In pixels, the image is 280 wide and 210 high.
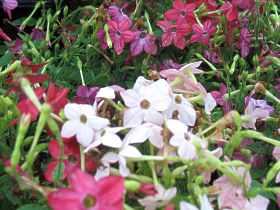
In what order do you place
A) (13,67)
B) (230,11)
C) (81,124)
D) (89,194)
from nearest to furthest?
(89,194) < (81,124) < (13,67) < (230,11)

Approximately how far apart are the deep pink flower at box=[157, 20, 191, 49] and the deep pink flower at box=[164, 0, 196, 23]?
0.01 meters

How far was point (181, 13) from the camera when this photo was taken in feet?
4.67

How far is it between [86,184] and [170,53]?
835 mm

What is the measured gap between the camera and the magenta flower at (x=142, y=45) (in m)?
1.37

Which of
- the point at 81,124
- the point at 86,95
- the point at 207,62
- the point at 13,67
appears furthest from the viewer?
the point at 207,62

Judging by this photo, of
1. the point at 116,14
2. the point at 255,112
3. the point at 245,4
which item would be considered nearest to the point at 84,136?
the point at 255,112

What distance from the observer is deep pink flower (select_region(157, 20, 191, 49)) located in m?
1.39

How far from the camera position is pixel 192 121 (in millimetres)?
908

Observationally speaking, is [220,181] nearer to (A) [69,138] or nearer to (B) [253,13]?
(A) [69,138]

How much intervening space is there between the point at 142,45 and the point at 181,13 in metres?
0.13

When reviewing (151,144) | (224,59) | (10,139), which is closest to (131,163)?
(151,144)

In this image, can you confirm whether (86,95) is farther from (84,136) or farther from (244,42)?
(244,42)

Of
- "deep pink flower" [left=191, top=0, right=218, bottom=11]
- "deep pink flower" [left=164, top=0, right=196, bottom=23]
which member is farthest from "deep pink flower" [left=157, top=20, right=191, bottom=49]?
"deep pink flower" [left=191, top=0, right=218, bottom=11]

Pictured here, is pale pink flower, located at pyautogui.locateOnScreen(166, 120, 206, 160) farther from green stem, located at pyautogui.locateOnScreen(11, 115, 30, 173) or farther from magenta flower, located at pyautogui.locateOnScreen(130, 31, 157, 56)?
magenta flower, located at pyautogui.locateOnScreen(130, 31, 157, 56)
